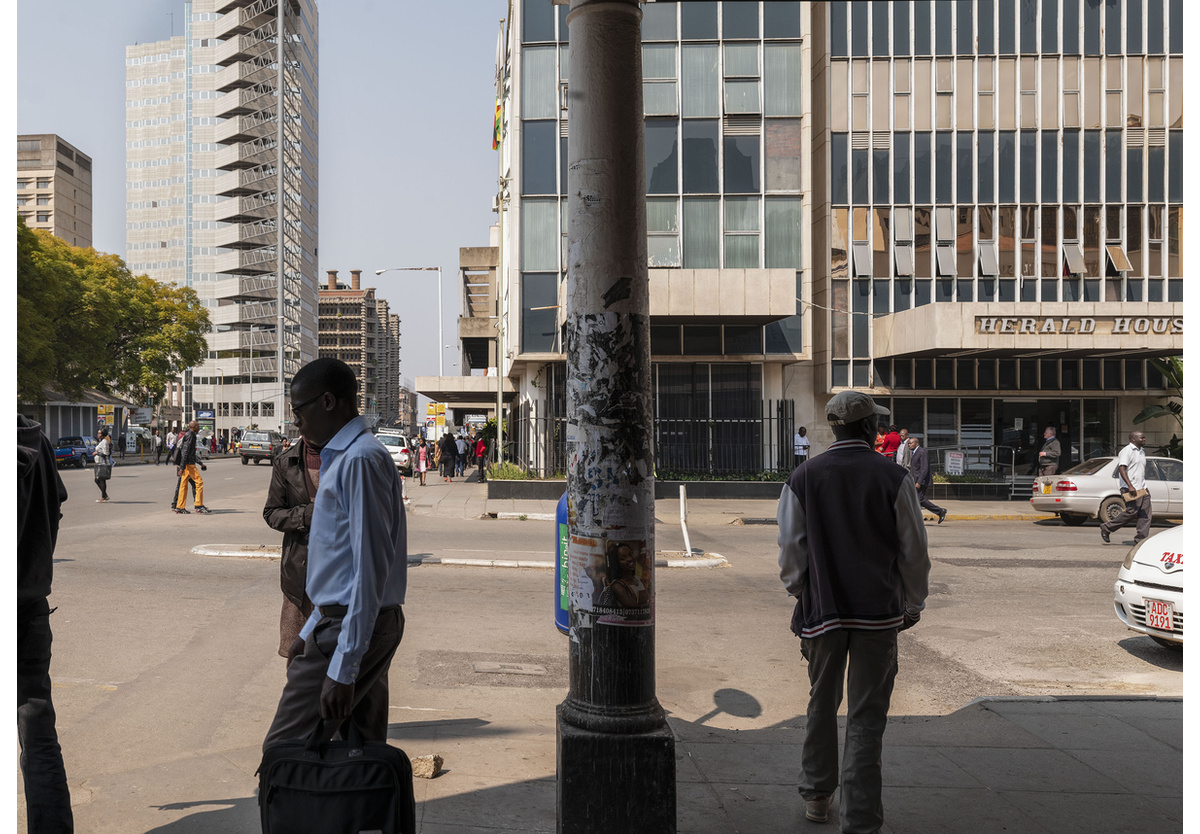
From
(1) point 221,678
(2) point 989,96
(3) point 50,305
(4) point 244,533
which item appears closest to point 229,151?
(3) point 50,305

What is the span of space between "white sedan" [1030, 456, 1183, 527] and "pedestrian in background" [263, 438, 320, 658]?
17090 millimetres

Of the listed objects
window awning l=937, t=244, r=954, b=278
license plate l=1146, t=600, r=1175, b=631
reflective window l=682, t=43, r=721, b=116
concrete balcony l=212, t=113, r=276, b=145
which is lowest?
license plate l=1146, t=600, r=1175, b=631

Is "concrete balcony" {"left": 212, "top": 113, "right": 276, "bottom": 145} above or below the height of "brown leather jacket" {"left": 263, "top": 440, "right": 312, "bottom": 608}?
above

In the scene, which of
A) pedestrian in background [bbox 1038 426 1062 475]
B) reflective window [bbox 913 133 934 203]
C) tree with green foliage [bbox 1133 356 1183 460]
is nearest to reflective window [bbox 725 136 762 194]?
reflective window [bbox 913 133 934 203]

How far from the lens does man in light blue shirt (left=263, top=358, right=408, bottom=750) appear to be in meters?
3.01

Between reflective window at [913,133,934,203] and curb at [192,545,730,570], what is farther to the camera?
reflective window at [913,133,934,203]

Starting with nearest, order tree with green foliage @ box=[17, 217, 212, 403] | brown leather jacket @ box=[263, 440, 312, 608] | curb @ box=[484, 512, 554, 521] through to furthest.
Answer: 1. brown leather jacket @ box=[263, 440, 312, 608]
2. curb @ box=[484, 512, 554, 521]
3. tree with green foliage @ box=[17, 217, 212, 403]

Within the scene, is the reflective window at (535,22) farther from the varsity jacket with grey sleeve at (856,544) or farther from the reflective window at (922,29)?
the varsity jacket with grey sleeve at (856,544)

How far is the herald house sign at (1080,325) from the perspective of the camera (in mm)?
25281

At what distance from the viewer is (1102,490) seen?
18359 millimetres

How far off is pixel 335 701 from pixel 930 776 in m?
3.21

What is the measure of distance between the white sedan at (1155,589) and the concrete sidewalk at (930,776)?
4.90ft

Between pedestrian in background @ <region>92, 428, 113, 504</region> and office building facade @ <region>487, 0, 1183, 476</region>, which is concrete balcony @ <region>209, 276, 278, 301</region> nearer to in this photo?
office building facade @ <region>487, 0, 1183, 476</region>

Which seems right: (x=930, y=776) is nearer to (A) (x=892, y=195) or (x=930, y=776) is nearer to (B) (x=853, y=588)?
(B) (x=853, y=588)
